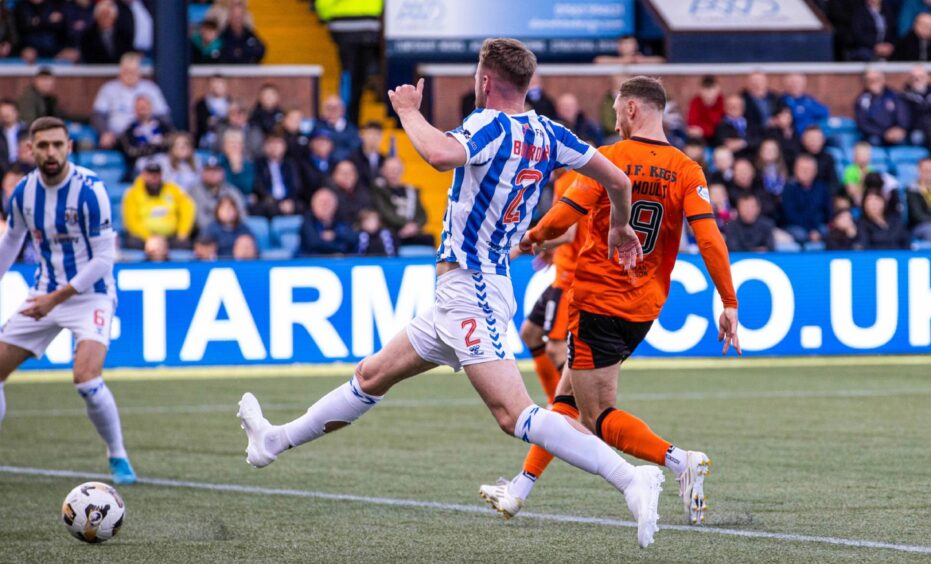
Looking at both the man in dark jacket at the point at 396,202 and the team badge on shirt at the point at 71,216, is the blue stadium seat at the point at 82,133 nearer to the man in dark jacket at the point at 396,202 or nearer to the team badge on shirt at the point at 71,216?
the man in dark jacket at the point at 396,202

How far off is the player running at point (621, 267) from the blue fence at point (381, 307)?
8015mm

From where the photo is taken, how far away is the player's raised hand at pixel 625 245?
22.2ft

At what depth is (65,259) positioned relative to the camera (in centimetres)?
905

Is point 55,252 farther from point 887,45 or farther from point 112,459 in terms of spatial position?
A: point 887,45

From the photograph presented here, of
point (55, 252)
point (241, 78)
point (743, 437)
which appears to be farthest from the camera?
point (241, 78)

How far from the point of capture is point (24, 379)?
14.8m

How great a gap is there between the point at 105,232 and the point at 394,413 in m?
3.90

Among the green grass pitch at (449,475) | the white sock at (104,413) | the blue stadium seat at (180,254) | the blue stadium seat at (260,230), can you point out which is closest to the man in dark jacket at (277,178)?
the blue stadium seat at (260,230)

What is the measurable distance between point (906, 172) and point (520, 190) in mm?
14885

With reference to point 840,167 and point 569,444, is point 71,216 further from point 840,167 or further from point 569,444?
point 840,167

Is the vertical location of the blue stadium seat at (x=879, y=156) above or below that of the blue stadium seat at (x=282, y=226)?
above

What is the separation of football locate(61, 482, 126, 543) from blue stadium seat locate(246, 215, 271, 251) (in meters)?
10.1

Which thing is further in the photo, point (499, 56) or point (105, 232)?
point (105, 232)

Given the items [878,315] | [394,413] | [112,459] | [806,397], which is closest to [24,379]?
[394,413]
